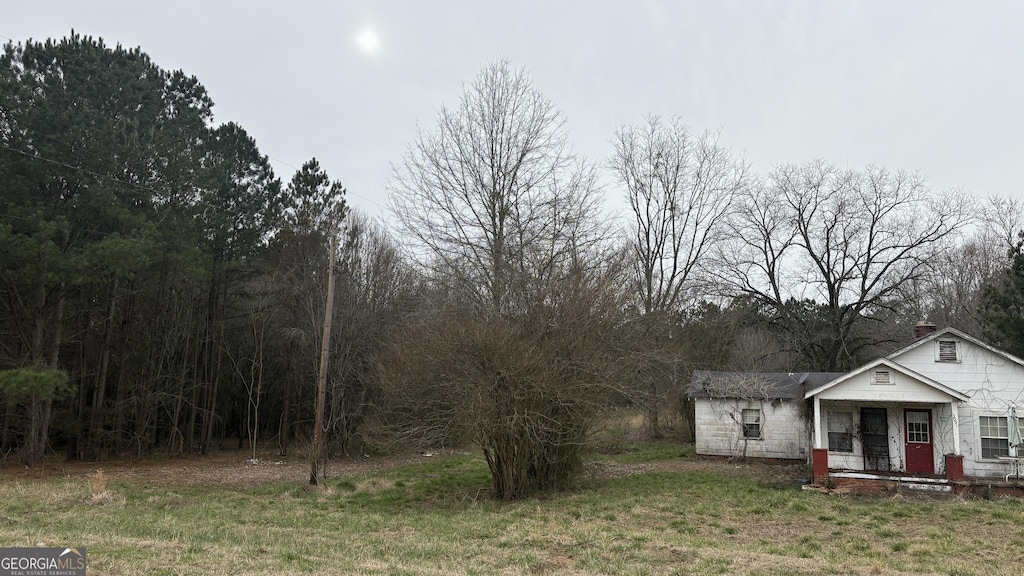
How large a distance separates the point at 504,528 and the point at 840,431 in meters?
12.0

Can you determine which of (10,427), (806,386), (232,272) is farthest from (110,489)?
(806,386)

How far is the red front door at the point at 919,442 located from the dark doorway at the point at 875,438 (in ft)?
1.65

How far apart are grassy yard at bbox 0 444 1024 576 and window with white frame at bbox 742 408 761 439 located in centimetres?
431

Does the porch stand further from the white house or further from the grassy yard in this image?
the grassy yard

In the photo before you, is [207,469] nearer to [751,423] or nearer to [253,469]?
[253,469]

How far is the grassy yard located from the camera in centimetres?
705

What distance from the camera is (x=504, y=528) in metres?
9.66

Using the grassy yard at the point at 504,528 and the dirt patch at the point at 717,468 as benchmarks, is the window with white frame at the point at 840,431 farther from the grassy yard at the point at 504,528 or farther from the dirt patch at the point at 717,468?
the grassy yard at the point at 504,528

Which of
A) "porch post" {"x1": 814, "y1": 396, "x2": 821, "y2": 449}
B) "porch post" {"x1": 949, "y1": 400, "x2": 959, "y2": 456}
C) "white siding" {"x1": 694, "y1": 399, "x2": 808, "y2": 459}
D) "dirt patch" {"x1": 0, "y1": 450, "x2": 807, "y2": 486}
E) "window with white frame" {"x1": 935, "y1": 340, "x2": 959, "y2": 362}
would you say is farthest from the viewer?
"white siding" {"x1": 694, "y1": 399, "x2": 808, "y2": 459}

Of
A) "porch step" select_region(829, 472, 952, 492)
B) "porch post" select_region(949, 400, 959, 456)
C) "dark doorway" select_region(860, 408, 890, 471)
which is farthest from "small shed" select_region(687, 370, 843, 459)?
"porch step" select_region(829, 472, 952, 492)

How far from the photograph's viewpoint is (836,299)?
28.5 m

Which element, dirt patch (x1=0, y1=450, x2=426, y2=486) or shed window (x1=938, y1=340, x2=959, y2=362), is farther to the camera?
dirt patch (x1=0, y1=450, x2=426, y2=486)

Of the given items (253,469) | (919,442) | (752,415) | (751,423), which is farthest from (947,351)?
(253,469)

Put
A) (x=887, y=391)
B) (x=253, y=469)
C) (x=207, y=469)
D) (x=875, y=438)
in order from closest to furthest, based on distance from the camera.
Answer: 1. (x=887, y=391)
2. (x=875, y=438)
3. (x=207, y=469)
4. (x=253, y=469)
